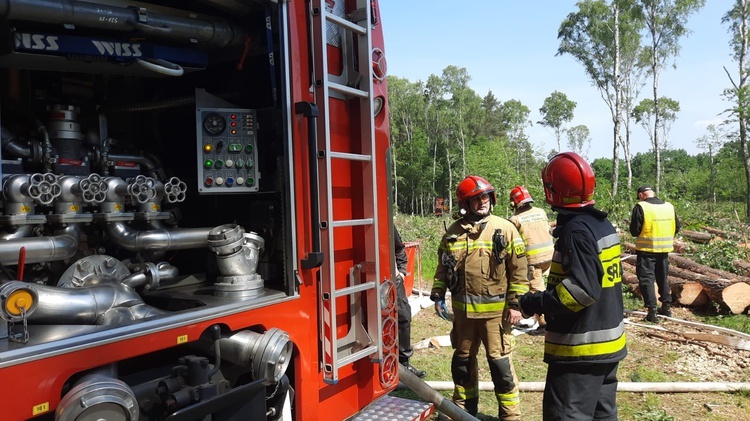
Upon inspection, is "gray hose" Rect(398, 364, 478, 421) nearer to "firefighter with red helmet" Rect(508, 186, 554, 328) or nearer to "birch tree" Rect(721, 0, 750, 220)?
"firefighter with red helmet" Rect(508, 186, 554, 328)

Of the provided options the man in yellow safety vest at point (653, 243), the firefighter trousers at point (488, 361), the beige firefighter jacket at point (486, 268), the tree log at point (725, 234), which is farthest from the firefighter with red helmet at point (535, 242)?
the tree log at point (725, 234)

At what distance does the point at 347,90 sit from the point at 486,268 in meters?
2.36

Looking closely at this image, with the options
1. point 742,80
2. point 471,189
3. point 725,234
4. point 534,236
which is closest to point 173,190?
point 471,189

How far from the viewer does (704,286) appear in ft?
29.0

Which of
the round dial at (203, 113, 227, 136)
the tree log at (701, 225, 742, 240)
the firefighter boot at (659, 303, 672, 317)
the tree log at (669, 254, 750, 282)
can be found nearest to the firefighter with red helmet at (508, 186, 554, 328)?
the firefighter boot at (659, 303, 672, 317)

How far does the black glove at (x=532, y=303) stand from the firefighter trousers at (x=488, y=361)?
0.96m

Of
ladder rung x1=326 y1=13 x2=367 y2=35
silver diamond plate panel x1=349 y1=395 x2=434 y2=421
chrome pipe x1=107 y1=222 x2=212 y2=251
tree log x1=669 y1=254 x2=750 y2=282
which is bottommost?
tree log x1=669 y1=254 x2=750 y2=282

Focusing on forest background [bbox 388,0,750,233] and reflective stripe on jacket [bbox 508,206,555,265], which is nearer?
reflective stripe on jacket [bbox 508,206,555,265]

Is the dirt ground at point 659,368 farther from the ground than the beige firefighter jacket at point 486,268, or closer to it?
closer to it

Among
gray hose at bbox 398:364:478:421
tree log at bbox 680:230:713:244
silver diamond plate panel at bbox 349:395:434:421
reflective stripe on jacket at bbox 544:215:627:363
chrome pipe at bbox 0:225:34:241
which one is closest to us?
chrome pipe at bbox 0:225:34:241

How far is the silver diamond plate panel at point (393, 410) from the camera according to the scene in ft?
10.3

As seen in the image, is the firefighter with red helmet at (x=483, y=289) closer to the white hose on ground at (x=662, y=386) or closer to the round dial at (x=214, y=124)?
the white hose on ground at (x=662, y=386)

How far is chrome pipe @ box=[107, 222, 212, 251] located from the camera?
2785mm

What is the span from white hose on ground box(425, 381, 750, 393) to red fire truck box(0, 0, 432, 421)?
2.30 metres
